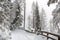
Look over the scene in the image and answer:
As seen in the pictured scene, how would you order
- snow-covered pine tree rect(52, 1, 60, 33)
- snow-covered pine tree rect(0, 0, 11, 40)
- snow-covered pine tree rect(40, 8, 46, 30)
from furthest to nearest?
snow-covered pine tree rect(0, 0, 11, 40) < snow-covered pine tree rect(40, 8, 46, 30) < snow-covered pine tree rect(52, 1, 60, 33)

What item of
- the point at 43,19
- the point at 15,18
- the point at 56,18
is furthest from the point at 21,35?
the point at 56,18

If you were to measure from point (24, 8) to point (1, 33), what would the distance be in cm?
64

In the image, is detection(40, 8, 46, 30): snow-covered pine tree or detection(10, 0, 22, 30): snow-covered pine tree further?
detection(10, 0, 22, 30): snow-covered pine tree

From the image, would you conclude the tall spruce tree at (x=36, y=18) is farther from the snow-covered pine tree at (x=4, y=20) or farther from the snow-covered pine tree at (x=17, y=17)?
the snow-covered pine tree at (x=4, y=20)

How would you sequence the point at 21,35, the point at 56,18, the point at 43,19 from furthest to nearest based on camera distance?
the point at 21,35
the point at 43,19
the point at 56,18

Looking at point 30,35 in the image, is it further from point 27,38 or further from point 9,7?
point 9,7

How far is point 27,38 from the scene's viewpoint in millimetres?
1728

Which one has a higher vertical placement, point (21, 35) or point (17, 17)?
point (17, 17)

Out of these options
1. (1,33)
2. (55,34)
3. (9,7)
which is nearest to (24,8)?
(9,7)

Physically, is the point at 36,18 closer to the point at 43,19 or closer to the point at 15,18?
the point at 43,19

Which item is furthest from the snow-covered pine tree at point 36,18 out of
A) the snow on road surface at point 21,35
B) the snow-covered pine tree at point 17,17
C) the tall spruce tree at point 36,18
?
the snow-covered pine tree at point 17,17

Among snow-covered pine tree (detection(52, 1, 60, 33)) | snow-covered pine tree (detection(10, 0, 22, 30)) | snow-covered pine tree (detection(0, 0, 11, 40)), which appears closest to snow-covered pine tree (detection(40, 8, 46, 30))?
snow-covered pine tree (detection(52, 1, 60, 33))

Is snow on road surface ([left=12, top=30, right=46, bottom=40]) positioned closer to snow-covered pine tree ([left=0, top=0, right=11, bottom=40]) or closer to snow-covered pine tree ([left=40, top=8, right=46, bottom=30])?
snow-covered pine tree ([left=0, top=0, right=11, bottom=40])

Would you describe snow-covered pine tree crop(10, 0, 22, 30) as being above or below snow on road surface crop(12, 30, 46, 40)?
above
